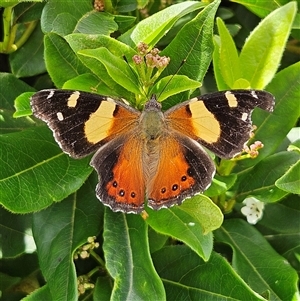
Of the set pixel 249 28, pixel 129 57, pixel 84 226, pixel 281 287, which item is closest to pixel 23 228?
pixel 84 226

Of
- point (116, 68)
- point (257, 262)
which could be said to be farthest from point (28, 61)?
point (257, 262)

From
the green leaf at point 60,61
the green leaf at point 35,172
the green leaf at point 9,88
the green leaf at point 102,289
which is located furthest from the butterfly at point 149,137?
the green leaf at point 9,88

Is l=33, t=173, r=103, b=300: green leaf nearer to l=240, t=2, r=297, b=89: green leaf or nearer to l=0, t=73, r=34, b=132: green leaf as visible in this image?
l=0, t=73, r=34, b=132: green leaf

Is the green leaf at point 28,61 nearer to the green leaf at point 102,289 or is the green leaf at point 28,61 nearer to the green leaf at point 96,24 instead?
the green leaf at point 96,24

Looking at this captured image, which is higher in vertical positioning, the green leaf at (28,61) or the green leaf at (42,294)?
the green leaf at (28,61)

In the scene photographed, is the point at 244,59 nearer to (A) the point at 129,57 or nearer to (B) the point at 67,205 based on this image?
(A) the point at 129,57

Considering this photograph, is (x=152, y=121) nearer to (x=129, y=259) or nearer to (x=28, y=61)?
(x=129, y=259)
